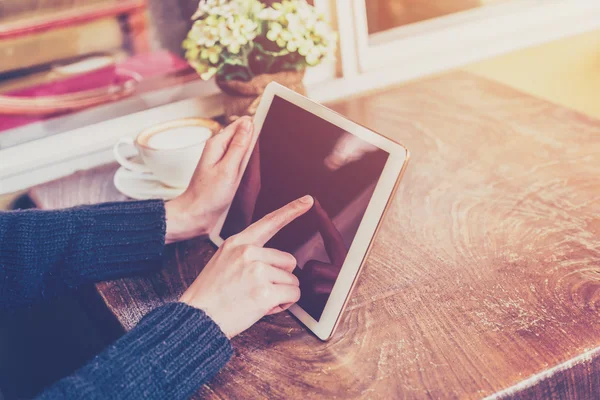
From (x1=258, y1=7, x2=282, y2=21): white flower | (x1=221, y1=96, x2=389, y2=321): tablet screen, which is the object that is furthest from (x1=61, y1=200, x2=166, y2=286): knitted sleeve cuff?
(x1=258, y1=7, x2=282, y2=21): white flower

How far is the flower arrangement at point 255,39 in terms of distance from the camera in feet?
3.56

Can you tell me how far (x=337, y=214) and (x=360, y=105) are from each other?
66 cm

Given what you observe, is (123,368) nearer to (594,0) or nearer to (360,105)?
(360,105)

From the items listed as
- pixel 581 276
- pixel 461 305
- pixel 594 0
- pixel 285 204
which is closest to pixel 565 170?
pixel 581 276

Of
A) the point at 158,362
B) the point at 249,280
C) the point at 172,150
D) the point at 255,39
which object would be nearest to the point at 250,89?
the point at 255,39

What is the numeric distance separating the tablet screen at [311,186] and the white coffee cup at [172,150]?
164 mm

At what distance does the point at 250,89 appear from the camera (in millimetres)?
1134

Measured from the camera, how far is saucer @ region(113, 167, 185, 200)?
3.49 ft

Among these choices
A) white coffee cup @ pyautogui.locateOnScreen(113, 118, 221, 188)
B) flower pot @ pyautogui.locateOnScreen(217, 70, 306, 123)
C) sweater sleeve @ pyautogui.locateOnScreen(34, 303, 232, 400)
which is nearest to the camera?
sweater sleeve @ pyautogui.locateOnScreen(34, 303, 232, 400)

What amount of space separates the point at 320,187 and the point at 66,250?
401mm

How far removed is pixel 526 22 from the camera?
1.62 m

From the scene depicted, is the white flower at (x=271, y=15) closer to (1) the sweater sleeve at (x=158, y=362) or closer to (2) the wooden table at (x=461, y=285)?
(2) the wooden table at (x=461, y=285)

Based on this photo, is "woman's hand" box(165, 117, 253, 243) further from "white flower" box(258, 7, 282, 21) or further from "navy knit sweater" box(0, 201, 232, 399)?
"white flower" box(258, 7, 282, 21)

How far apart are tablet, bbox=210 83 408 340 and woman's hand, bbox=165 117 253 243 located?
0.06 ft
